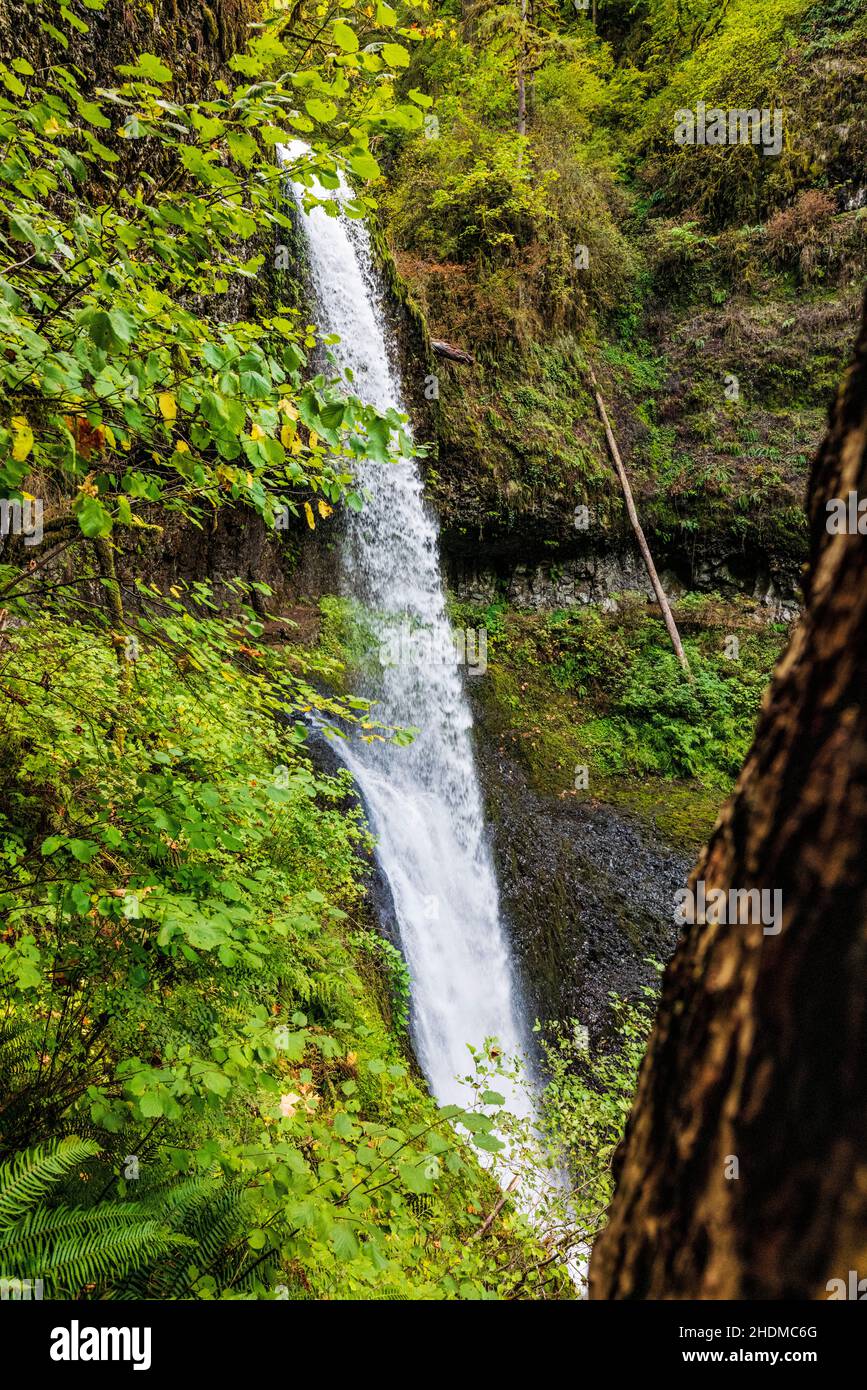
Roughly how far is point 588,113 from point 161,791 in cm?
2169

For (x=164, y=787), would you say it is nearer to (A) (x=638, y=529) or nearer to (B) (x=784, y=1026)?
(B) (x=784, y=1026)

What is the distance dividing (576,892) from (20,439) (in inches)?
316

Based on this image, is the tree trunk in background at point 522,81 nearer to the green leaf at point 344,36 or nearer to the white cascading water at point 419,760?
the white cascading water at point 419,760

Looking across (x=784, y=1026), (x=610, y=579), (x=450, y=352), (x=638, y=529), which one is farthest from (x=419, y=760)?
(x=784, y=1026)

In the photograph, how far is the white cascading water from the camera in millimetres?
6492

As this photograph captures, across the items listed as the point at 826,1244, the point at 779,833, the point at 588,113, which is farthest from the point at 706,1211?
the point at 588,113

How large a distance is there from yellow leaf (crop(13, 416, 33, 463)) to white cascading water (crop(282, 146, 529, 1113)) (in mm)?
3887

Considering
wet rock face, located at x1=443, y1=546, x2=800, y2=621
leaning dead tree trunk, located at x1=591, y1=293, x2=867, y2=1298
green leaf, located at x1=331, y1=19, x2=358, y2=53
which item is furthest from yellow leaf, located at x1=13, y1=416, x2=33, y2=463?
wet rock face, located at x1=443, y1=546, x2=800, y2=621

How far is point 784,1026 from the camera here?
61cm

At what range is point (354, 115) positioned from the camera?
1740 millimetres

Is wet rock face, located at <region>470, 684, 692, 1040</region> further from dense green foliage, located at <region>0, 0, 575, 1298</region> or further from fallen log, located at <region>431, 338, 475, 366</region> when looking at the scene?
fallen log, located at <region>431, 338, 475, 366</region>

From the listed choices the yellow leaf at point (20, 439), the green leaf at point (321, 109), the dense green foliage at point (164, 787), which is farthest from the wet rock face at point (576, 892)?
the green leaf at point (321, 109)
